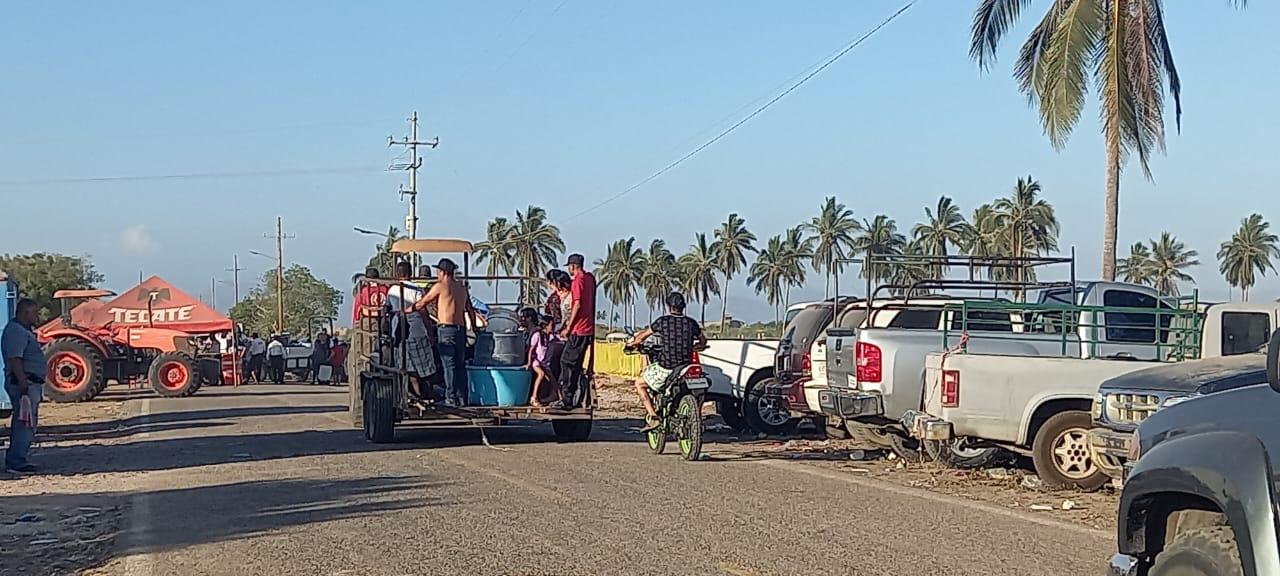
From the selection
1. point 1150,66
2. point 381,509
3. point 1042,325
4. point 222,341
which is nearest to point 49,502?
point 381,509

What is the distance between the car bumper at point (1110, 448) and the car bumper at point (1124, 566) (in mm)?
3791

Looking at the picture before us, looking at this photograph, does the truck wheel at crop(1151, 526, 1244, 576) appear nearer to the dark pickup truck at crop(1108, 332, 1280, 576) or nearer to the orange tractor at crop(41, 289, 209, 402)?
the dark pickup truck at crop(1108, 332, 1280, 576)

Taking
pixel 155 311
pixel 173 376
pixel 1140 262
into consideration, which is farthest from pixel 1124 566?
pixel 1140 262

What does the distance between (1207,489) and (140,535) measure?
23.0 feet

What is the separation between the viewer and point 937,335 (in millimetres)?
13250

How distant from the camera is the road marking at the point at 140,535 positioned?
815cm

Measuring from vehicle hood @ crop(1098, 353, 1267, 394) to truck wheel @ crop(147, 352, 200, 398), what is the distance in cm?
2340

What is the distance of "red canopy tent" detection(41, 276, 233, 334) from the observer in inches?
1233

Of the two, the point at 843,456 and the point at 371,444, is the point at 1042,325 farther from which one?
the point at 371,444

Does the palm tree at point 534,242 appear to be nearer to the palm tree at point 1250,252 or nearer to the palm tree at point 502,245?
the palm tree at point 502,245

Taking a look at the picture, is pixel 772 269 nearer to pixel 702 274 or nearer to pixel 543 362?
pixel 702 274

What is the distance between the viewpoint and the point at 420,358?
15.1m

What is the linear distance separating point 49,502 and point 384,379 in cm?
461

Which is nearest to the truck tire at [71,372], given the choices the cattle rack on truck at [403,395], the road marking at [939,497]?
the cattle rack on truck at [403,395]
